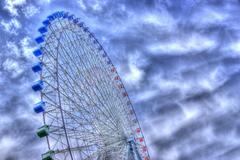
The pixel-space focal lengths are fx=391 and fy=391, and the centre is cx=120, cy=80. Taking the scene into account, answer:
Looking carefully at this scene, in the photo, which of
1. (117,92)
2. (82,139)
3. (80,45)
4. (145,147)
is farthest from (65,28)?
(145,147)

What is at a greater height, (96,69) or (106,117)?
(96,69)

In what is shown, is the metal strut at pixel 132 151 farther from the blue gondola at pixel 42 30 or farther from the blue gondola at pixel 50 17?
the blue gondola at pixel 50 17

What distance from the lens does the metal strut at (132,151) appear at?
4122 cm

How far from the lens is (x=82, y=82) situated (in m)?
40.9

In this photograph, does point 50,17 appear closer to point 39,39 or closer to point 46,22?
point 46,22

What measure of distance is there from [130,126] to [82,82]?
9.18 m

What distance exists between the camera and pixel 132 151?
137 feet

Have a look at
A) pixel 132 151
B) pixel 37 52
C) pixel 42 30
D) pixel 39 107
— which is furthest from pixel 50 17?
pixel 132 151

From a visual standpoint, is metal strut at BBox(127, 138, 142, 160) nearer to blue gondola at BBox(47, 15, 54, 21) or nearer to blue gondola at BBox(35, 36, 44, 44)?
blue gondola at BBox(35, 36, 44, 44)

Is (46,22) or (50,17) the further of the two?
(50,17)

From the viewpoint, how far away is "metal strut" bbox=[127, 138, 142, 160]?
135ft

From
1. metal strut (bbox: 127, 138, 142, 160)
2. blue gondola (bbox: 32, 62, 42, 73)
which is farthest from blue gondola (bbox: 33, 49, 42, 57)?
metal strut (bbox: 127, 138, 142, 160)

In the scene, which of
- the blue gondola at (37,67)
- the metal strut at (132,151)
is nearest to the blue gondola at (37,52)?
the blue gondola at (37,67)

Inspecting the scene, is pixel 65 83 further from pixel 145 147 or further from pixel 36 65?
pixel 145 147
